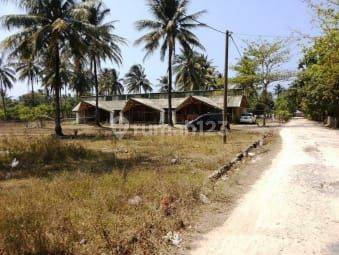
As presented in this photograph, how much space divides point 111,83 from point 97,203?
249 ft

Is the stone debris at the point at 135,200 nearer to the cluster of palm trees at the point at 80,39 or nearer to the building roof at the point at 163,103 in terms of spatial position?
the cluster of palm trees at the point at 80,39

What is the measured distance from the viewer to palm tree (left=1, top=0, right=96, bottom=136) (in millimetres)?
25438

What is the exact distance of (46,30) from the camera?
83.6 feet

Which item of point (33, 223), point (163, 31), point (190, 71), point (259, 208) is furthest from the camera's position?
point (190, 71)

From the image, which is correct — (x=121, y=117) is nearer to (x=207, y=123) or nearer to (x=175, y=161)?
(x=207, y=123)

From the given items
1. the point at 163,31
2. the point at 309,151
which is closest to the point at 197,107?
the point at 163,31

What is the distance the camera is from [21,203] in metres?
7.29

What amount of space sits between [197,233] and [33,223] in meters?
2.60

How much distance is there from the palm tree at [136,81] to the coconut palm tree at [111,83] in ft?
9.30

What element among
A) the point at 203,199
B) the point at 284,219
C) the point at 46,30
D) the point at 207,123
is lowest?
the point at 284,219

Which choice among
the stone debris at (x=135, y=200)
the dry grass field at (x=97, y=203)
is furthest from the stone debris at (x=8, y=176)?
the stone debris at (x=135, y=200)

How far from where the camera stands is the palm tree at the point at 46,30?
25.4 meters

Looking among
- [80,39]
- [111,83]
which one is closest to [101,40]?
[80,39]

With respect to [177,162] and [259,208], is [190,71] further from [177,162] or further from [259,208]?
[259,208]
